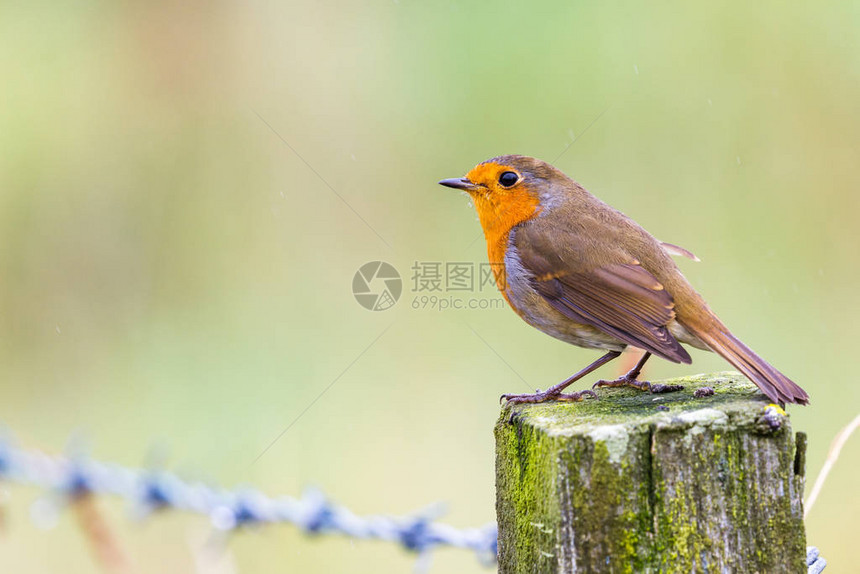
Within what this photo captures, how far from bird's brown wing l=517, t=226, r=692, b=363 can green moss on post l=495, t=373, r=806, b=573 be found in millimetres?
911

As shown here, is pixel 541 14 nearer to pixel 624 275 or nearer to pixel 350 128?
pixel 350 128

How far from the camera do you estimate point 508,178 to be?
346cm

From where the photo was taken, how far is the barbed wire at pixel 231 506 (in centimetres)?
241

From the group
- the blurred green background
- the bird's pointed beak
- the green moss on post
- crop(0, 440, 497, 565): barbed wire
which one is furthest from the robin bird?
the blurred green background

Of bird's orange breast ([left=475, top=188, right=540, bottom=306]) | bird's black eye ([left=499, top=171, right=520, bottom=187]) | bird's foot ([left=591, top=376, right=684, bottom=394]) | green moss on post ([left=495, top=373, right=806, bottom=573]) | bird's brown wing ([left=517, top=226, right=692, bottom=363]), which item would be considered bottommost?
green moss on post ([left=495, top=373, right=806, bottom=573])

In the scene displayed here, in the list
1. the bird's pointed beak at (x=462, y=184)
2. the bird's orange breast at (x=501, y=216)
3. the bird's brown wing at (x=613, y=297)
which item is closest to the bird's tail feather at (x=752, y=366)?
the bird's brown wing at (x=613, y=297)

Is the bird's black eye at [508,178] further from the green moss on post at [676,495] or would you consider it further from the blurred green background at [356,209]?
the green moss on post at [676,495]

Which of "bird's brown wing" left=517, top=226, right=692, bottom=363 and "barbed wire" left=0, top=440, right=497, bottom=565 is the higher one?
"bird's brown wing" left=517, top=226, right=692, bottom=363

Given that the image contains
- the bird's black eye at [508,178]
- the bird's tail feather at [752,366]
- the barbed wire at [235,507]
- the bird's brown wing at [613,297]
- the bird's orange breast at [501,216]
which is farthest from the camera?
the bird's black eye at [508,178]

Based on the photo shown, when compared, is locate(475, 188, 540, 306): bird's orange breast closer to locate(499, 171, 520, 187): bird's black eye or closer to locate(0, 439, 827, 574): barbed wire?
locate(499, 171, 520, 187): bird's black eye

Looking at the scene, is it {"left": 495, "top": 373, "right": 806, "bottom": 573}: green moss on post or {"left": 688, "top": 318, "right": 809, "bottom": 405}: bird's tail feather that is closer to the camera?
{"left": 495, "top": 373, "right": 806, "bottom": 573}: green moss on post

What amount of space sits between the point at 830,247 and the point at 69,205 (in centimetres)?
508

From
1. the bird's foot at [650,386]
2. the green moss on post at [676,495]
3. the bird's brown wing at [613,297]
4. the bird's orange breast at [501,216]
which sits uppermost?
the bird's orange breast at [501,216]

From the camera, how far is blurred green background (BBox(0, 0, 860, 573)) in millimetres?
4879
